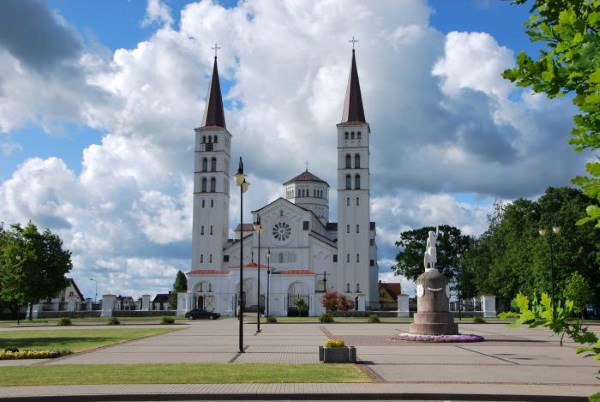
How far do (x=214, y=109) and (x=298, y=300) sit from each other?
34.7m

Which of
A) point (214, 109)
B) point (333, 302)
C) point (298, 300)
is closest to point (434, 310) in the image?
point (333, 302)

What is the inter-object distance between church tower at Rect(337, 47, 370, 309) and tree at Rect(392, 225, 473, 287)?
6606 millimetres

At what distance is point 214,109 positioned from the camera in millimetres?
85688

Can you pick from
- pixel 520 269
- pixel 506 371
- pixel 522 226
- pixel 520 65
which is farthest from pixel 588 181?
pixel 522 226

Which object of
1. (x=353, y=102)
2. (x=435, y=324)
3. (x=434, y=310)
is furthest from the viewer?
(x=353, y=102)

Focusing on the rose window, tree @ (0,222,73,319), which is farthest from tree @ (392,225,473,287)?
tree @ (0,222,73,319)

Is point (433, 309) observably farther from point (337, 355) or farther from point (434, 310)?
point (337, 355)

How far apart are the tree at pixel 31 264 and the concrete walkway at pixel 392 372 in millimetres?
32780

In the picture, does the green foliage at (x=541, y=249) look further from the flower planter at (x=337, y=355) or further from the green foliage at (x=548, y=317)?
the green foliage at (x=548, y=317)

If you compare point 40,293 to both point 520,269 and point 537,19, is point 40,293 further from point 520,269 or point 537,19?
point 537,19

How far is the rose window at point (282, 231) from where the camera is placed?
80.8m

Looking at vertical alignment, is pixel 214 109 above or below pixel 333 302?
above

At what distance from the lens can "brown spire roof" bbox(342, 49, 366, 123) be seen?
83.6m

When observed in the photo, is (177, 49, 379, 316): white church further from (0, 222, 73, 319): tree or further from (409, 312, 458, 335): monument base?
(409, 312, 458, 335): monument base
